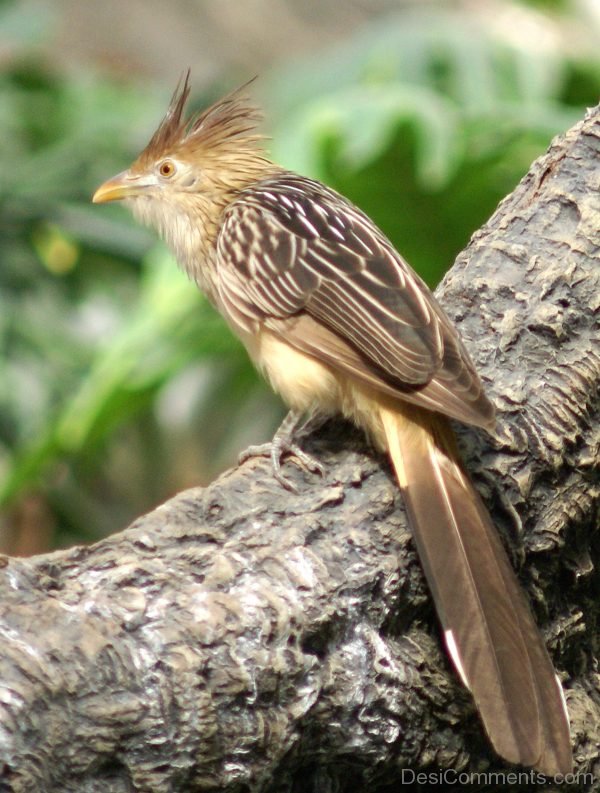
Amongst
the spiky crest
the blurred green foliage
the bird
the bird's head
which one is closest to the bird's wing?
the bird

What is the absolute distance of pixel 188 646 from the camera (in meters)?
2.65

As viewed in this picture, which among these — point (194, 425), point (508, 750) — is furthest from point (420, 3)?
point (508, 750)

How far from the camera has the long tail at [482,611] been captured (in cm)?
279

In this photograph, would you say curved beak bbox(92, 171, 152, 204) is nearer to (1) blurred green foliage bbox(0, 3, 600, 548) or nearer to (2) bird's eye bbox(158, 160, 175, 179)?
(2) bird's eye bbox(158, 160, 175, 179)

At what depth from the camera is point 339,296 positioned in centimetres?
373

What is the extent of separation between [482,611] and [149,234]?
5268 millimetres

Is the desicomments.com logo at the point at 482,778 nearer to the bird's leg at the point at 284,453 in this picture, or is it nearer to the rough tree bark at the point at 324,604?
the rough tree bark at the point at 324,604

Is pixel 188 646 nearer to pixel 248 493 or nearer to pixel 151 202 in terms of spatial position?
pixel 248 493

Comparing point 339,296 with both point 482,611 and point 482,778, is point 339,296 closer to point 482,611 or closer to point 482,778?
point 482,611

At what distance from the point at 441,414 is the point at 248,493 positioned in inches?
25.9

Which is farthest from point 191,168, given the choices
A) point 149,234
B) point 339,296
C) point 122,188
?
point 149,234

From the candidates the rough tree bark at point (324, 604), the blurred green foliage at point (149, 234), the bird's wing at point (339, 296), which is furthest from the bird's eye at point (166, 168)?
the rough tree bark at point (324, 604)

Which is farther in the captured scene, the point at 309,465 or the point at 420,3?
the point at 420,3

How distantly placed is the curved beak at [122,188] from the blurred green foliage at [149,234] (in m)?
1.14
